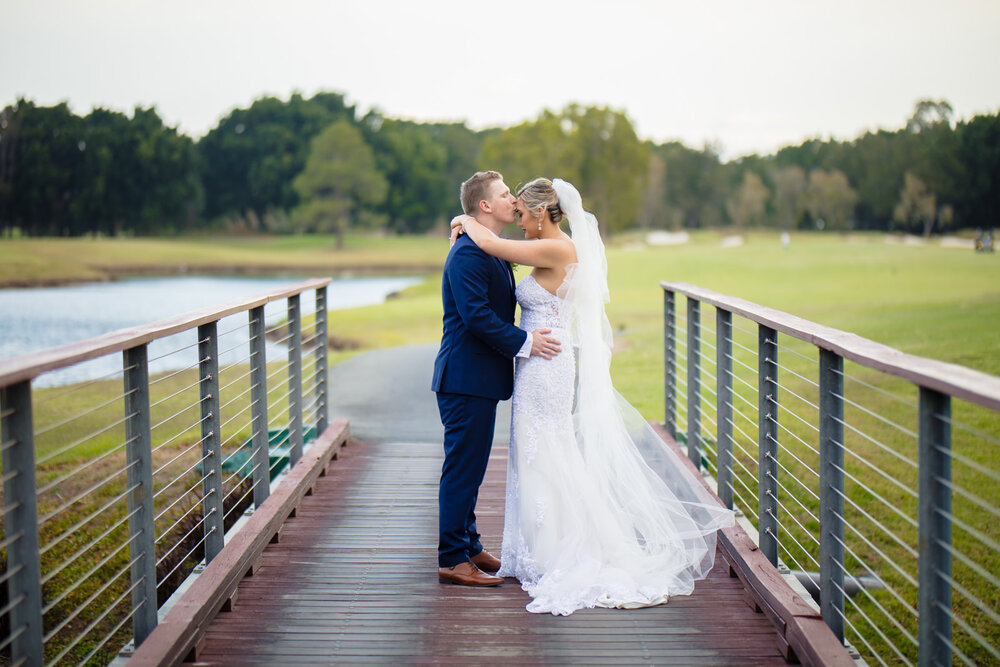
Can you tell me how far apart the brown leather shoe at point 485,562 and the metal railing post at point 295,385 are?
82.1 inches

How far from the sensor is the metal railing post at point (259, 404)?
16.1 ft

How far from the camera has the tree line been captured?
64.4 metres

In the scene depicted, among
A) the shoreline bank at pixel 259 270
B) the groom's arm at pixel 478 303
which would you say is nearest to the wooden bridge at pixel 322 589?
the groom's arm at pixel 478 303

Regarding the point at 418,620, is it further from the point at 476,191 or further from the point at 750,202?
the point at 750,202

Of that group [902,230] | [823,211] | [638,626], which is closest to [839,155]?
[823,211]

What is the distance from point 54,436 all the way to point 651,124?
74.6 metres

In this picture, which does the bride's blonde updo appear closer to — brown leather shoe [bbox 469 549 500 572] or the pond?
brown leather shoe [bbox 469 549 500 572]

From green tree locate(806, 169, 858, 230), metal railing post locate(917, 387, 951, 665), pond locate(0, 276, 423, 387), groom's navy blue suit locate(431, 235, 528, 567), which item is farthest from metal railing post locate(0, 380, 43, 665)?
green tree locate(806, 169, 858, 230)

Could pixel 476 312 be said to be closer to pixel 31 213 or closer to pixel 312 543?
pixel 312 543

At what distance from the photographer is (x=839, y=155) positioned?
79688mm

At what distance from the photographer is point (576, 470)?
4.18 metres

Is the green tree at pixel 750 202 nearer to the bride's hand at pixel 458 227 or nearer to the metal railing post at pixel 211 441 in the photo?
the bride's hand at pixel 458 227

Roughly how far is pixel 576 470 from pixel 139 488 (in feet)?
6.28

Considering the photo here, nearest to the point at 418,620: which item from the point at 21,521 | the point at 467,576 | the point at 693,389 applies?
the point at 467,576
